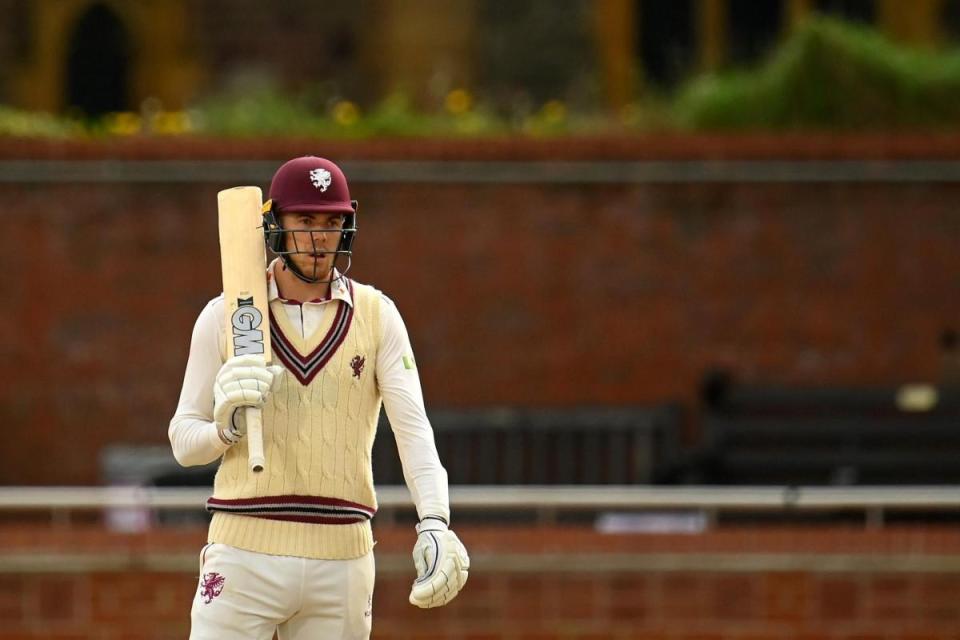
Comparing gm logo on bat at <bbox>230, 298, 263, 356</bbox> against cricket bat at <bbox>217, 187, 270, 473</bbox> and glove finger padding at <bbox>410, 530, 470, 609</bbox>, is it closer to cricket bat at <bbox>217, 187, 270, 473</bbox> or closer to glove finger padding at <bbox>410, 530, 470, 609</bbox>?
cricket bat at <bbox>217, 187, 270, 473</bbox>

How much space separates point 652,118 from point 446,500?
8.89 metres

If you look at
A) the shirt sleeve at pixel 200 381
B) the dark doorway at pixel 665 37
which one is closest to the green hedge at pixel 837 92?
the dark doorway at pixel 665 37

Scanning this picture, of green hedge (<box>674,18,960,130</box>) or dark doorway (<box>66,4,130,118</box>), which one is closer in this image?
green hedge (<box>674,18,960,130</box>)

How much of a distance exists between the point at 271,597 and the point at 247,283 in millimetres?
891

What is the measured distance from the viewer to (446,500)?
6219 millimetres

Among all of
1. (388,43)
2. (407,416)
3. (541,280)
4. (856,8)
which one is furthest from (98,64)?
(407,416)

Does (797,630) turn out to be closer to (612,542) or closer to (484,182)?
(612,542)

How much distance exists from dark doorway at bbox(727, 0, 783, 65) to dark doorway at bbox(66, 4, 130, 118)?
17.2 ft

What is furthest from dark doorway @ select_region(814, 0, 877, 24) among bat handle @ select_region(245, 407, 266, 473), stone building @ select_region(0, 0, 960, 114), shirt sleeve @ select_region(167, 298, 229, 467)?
bat handle @ select_region(245, 407, 266, 473)

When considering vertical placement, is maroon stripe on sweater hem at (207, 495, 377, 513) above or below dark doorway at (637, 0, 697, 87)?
below

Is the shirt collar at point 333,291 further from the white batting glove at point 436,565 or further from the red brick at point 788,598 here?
the red brick at point 788,598

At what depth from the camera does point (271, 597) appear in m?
6.10

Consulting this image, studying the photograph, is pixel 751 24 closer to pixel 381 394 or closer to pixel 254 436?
pixel 381 394

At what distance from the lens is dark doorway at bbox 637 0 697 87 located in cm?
1739
